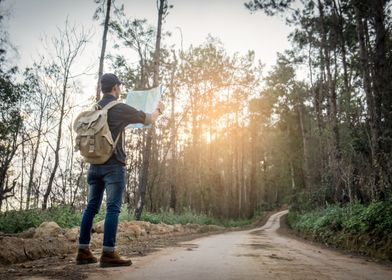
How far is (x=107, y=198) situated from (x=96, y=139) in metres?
0.66

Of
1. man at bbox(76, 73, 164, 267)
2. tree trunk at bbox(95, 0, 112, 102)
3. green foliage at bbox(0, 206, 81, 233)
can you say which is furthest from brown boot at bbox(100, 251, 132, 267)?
tree trunk at bbox(95, 0, 112, 102)

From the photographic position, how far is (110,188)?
136 inches

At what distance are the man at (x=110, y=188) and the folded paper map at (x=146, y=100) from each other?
0.20 meters

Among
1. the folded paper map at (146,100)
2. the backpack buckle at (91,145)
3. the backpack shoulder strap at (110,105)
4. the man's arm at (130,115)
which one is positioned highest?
the folded paper map at (146,100)

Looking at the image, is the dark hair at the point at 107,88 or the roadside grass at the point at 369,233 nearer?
the dark hair at the point at 107,88

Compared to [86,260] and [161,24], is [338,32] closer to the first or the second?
[161,24]

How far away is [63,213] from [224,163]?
30517 mm

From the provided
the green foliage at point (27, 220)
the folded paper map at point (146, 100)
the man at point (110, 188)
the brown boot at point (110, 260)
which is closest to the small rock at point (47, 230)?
the green foliage at point (27, 220)

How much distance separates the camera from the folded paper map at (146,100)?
13.2ft

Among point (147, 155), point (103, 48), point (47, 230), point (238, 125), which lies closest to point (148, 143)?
point (147, 155)

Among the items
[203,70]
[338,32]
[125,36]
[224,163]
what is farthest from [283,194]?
[125,36]

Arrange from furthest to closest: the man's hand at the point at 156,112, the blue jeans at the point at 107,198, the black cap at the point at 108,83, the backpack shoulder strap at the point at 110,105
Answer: the black cap at the point at 108,83 → the man's hand at the point at 156,112 → the backpack shoulder strap at the point at 110,105 → the blue jeans at the point at 107,198

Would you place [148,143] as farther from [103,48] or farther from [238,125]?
[238,125]

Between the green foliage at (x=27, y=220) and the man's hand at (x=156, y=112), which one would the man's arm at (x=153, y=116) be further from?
the green foliage at (x=27, y=220)
